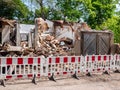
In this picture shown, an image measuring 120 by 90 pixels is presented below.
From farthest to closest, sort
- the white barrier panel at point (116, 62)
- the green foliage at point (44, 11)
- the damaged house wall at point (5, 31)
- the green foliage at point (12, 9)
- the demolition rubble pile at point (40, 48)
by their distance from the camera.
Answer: the green foliage at point (44, 11), the green foliage at point (12, 9), the damaged house wall at point (5, 31), the demolition rubble pile at point (40, 48), the white barrier panel at point (116, 62)

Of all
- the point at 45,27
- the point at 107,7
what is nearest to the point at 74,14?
the point at 107,7

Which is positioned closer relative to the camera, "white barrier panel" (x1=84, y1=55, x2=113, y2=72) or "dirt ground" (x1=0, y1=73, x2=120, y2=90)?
"dirt ground" (x1=0, y1=73, x2=120, y2=90)

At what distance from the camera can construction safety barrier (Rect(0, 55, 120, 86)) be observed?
37.9 ft

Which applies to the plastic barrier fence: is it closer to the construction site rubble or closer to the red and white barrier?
the red and white barrier

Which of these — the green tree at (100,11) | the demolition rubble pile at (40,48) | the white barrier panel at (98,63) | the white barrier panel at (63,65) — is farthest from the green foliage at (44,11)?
the white barrier panel at (63,65)

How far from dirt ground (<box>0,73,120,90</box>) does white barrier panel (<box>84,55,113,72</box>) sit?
1081 mm

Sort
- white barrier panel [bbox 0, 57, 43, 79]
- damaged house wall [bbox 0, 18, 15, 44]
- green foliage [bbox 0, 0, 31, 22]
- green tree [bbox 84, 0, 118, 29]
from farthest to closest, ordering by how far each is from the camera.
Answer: green tree [bbox 84, 0, 118, 29]
green foliage [bbox 0, 0, 31, 22]
damaged house wall [bbox 0, 18, 15, 44]
white barrier panel [bbox 0, 57, 43, 79]

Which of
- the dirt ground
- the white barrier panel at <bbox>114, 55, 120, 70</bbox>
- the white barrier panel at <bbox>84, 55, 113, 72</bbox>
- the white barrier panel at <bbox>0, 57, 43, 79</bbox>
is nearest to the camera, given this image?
the dirt ground

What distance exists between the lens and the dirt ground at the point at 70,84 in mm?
10891

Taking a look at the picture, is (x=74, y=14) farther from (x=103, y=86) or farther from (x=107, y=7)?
(x=103, y=86)

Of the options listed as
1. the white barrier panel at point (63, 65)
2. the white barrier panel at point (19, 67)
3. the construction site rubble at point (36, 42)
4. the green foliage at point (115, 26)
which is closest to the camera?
the white barrier panel at point (19, 67)

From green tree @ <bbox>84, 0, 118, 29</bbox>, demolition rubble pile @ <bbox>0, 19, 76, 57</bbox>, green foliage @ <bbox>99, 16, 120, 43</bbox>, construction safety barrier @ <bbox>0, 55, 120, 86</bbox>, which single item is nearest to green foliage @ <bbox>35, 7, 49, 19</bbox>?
green tree @ <bbox>84, 0, 118, 29</bbox>

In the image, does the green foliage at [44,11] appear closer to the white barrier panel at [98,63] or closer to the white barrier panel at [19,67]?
the white barrier panel at [98,63]

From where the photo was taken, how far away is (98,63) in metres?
14.5
